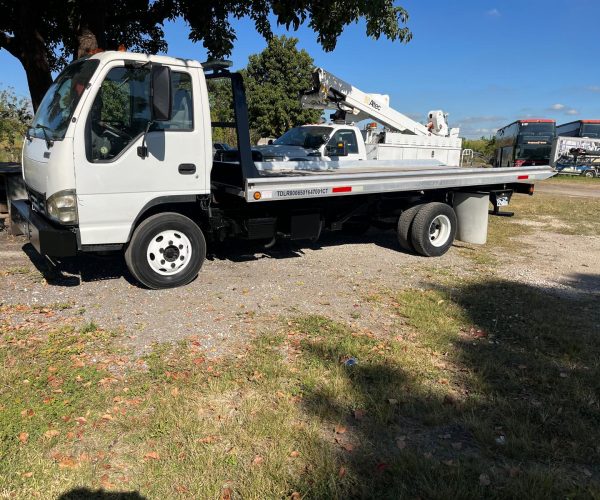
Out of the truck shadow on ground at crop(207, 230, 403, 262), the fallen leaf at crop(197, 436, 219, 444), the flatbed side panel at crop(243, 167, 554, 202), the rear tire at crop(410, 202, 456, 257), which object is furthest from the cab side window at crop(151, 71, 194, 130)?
the rear tire at crop(410, 202, 456, 257)

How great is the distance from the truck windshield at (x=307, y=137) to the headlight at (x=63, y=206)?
6606 millimetres

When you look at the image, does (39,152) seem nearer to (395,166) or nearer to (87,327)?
(87,327)

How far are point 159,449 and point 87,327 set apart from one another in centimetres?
211

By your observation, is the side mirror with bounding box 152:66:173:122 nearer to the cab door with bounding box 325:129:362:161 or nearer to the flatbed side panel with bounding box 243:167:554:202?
the flatbed side panel with bounding box 243:167:554:202

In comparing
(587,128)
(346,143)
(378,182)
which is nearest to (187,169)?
(378,182)

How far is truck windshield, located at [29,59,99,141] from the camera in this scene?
5082 mm

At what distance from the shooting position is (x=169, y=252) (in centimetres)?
572

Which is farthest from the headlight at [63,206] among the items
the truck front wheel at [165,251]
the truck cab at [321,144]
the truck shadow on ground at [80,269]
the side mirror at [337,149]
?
the side mirror at [337,149]

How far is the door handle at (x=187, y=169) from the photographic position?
5.56 meters

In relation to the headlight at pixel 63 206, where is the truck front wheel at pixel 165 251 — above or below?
below

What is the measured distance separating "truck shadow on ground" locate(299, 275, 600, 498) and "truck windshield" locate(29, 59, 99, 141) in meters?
3.43

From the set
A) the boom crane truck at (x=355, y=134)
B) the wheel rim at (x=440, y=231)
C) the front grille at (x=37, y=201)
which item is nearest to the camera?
the front grille at (x=37, y=201)

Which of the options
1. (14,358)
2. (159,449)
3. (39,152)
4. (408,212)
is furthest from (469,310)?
(39,152)

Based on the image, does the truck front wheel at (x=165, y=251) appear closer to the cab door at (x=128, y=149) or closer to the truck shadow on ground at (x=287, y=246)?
the cab door at (x=128, y=149)
